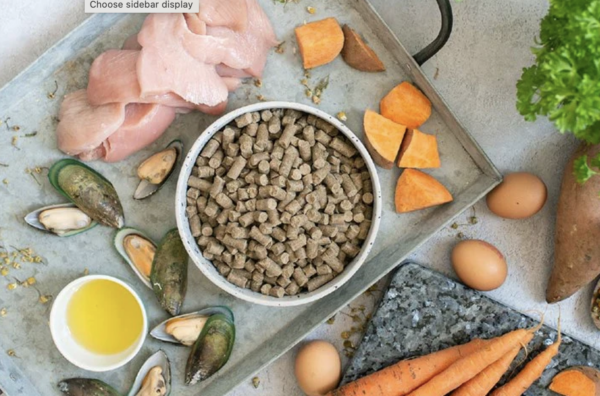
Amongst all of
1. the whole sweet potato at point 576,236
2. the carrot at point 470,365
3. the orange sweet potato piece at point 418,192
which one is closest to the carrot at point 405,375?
the carrot at point 470,365

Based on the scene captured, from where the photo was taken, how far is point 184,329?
5.03ft

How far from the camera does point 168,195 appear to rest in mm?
1582

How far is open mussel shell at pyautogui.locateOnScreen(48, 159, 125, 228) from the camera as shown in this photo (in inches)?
59.5

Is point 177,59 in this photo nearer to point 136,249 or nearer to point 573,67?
point 136,249

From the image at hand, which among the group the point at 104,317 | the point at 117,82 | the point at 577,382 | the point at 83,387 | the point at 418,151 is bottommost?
the point at 577,382

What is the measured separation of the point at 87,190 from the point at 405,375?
0.81 metres

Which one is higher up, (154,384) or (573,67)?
(573,67)

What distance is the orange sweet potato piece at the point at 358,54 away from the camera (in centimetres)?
156

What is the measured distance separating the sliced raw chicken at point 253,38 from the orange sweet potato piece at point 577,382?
38.3 inches

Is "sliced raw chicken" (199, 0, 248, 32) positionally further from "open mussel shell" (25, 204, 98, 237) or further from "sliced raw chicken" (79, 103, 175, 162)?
"open mussel shell" (25, 204, 98, 237)

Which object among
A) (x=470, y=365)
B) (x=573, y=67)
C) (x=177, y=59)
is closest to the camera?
(x=573, y=67)

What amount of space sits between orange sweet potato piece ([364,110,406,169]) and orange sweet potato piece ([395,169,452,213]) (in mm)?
52

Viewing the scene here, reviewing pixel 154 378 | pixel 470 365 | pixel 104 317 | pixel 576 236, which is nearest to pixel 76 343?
pixel 104 317

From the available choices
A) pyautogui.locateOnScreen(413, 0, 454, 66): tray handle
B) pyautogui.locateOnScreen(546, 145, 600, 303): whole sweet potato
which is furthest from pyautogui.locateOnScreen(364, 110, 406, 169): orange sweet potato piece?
pyautogui.locateOnScreen(546, 145, 600, 303): whole sweet potato
